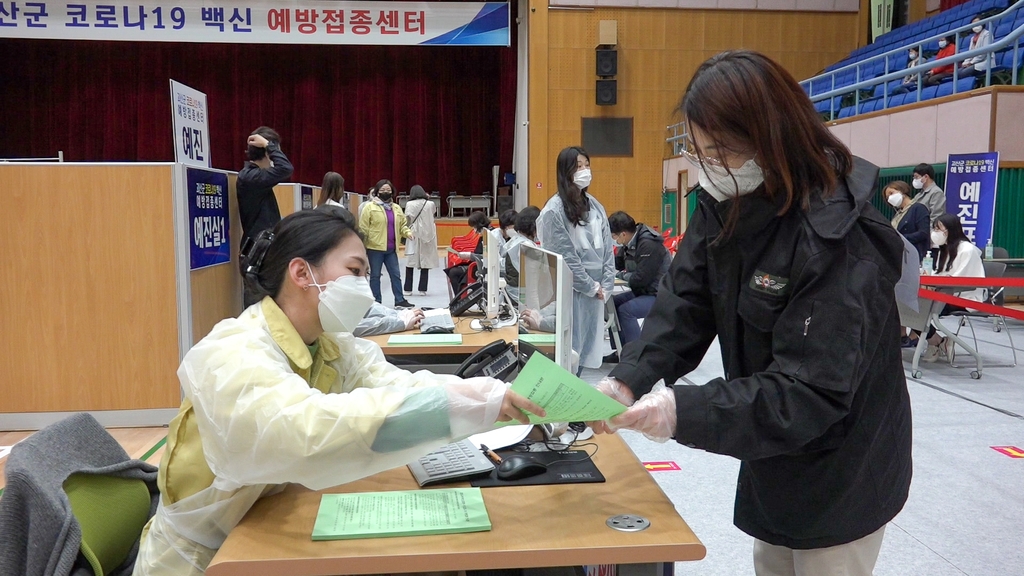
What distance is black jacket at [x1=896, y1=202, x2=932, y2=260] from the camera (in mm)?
6203

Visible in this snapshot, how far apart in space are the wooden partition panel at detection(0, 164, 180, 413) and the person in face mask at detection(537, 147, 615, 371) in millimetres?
2052

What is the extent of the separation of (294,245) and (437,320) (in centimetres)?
211

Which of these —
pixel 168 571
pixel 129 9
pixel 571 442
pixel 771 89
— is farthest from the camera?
pixel 129 9

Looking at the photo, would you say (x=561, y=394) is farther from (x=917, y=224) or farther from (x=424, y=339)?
(x=917, y=224)

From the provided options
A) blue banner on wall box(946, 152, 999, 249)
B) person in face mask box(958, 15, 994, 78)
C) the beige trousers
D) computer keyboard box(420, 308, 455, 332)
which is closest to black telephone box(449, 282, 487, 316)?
computer keyboard box(420, 308, 455, 332)

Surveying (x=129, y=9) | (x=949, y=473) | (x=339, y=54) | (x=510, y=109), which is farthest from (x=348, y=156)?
(x=949, y=473)

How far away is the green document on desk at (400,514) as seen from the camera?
51.0 inches

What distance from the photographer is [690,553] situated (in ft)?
4.05

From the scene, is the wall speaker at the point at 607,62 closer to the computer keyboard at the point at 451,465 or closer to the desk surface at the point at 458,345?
the desk surface at the point at 458,345

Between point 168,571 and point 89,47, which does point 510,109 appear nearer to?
point 89,47

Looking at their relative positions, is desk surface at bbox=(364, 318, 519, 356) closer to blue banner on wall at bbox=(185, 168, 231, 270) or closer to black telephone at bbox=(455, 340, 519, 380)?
black telephone at bbox=(455, 340, 519, 380)

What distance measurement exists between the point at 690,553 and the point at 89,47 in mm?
18784

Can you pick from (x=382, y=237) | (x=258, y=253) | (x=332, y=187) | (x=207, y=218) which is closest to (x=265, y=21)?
(x=382, y=237)

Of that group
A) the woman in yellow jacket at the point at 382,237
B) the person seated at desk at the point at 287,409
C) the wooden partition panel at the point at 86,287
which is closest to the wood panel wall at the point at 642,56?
the woman in yellow jacket at the point at 382,237
